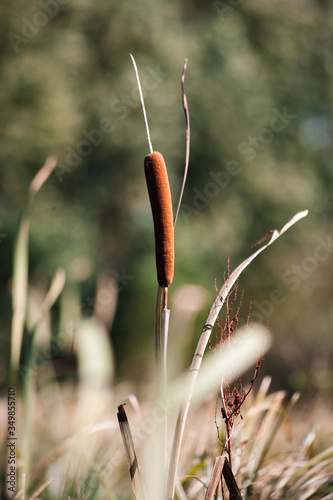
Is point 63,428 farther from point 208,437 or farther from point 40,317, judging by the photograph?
point 40,317

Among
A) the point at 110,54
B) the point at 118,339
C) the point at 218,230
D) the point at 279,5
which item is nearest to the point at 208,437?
the point at 118,339

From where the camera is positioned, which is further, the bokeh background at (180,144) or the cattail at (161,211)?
the bokeh background at (180,144)

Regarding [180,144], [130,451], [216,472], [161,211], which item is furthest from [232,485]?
[180,144]

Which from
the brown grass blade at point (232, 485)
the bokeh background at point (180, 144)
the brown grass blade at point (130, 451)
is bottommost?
the brown grass blade at point (232, 485)

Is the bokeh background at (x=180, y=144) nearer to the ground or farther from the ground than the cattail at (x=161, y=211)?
farther from the ground

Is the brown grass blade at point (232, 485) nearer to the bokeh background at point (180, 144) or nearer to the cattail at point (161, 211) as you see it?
the cattail at point (161, 211)

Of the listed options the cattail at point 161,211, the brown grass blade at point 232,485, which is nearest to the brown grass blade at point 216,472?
the brown grass blade at point 232,485
